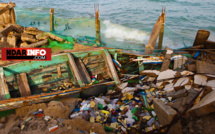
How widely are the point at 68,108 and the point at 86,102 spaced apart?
56 cm

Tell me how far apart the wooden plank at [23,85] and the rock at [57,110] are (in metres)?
1.10

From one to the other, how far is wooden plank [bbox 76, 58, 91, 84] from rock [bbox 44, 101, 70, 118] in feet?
4.68

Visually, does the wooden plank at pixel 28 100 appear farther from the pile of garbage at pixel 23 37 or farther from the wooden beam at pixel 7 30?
the wooden beam at pixel 7 30

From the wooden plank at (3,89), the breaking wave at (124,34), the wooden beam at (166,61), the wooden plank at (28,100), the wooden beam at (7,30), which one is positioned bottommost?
the wooden plank at (28,100)

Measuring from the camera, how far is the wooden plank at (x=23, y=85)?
4.93 meters

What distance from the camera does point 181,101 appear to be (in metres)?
3.90

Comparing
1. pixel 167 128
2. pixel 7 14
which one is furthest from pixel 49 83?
pixel 7 14

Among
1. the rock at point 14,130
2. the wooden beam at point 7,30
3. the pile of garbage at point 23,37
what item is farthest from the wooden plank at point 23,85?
the wooden beam at point 7,30

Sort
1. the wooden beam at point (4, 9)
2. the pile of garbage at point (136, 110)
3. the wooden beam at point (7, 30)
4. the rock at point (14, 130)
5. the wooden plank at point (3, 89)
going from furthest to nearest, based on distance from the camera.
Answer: the wooden beam at point (4, 9) < the wooden beam at point (7, 30) < the wooden plank at point (3, 89) < the rock at point (14, 130) < the pile of garbage at point (136, 110)

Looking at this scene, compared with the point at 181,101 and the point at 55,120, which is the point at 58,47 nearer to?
the point at 55,120

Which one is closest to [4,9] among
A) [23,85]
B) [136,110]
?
[23,85]

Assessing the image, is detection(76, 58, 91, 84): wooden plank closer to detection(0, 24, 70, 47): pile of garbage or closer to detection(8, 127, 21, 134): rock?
detection(8, 127, 21, 134): rock

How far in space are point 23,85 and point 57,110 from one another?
1.63 m

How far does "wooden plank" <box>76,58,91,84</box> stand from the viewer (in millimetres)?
5605
